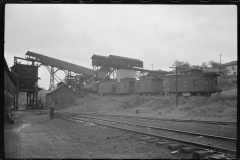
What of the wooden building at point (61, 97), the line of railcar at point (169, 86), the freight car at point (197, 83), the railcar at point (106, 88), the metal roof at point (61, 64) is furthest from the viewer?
the railcar at point (106, 88)

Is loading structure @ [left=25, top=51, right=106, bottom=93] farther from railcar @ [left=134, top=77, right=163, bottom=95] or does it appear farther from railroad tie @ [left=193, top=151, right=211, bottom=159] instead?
railroad tie @ [left=193, top=151, right=211, bottom=159]

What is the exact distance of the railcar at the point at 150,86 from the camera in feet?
98.0

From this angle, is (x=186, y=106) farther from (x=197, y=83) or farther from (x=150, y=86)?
(x=150, y=86)

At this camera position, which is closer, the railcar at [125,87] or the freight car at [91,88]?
the railcar at [125,87]

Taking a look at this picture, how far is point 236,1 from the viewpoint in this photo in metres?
3.65

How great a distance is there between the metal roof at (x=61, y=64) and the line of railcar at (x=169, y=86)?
376 cm

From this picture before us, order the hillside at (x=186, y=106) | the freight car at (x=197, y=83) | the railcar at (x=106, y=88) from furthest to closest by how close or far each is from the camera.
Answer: the railcar at (x=106, y=88), the freight car at (x=197, y=83), the hillside at (x=186, y=106)

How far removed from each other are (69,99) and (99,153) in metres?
29.0

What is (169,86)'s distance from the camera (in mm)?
27078

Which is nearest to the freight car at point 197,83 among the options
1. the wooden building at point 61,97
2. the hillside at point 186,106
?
the hillside at point 186,106

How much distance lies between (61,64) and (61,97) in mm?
9192

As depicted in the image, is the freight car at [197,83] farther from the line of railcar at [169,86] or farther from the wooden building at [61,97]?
the wooden building at [61,97]

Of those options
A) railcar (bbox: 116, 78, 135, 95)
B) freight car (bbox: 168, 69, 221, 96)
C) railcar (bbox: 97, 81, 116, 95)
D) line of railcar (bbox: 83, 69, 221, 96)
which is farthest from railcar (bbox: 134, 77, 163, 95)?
railcar (bbox: 97, 81, 116, 95)

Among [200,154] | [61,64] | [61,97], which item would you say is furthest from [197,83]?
[61,64]
